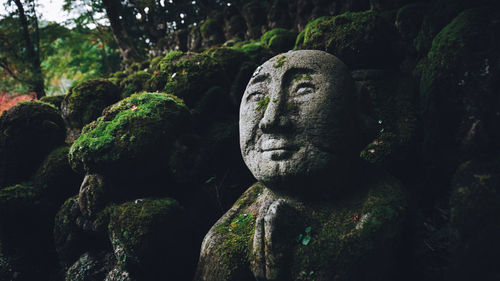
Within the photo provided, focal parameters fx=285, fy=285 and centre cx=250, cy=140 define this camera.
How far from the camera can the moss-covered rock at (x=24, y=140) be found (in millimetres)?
5617

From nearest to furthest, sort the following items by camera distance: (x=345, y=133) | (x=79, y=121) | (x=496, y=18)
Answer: (x=496, y=18), (x=345, y=133), (x=79, y=121)

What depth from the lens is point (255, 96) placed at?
11.2 feet

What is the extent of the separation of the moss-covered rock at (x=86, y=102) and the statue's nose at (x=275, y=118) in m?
4.49

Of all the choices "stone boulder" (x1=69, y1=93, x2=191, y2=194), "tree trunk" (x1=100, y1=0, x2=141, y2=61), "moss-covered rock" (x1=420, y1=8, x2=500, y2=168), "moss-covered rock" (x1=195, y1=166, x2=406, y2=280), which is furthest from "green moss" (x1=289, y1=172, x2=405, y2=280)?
"tree trunk" (x1=100, y1=0, x2=141, y2=61)

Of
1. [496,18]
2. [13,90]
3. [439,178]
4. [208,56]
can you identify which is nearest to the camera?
[496,18]

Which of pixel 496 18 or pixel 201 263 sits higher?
pixel 496 18

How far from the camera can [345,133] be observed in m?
3.01

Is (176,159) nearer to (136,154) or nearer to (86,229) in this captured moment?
(136,154)

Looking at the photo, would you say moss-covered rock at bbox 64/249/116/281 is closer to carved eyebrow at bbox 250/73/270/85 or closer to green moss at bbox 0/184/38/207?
green moss at bbox 0/184/38/207

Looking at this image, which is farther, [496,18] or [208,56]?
[208,56]

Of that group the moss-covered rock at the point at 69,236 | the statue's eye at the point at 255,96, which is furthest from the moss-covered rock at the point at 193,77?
the moss-covered rock at the point at 69,236

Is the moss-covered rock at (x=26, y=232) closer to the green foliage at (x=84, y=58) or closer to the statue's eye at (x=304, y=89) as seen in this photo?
the statue's eye at (x=304, y=89)

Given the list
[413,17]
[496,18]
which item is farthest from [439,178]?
[413,17]

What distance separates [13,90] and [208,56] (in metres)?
10.3
